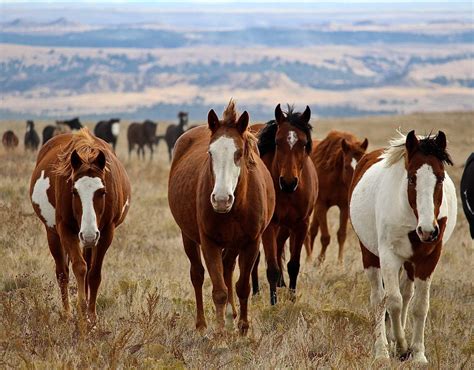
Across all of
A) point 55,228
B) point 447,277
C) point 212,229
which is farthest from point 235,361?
point 447,277

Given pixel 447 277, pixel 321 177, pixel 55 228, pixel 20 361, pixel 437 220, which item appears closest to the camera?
pixel 20 361

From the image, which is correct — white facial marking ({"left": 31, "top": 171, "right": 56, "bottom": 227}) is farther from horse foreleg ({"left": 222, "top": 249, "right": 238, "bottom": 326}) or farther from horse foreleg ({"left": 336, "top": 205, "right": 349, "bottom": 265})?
horse foreleg ({"left": 336, "top": 205, "right": 349, "bottom": 265})

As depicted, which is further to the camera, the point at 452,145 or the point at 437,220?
the point at 452,145

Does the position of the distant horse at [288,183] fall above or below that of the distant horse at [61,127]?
above

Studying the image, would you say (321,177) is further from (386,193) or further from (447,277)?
(386,193)

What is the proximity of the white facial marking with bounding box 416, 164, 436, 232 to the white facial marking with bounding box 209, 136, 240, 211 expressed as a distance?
144 cm

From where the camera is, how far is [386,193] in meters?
7.68

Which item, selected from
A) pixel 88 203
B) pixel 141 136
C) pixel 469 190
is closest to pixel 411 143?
pixel 88 203

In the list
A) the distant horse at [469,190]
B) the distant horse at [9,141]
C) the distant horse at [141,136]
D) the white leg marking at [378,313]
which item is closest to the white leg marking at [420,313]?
the white leg marking at [378,313]

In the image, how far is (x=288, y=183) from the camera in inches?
359

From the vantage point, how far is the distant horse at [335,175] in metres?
13.4

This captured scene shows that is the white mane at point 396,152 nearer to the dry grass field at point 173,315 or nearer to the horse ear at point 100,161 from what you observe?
the dry grass field at point 173,315

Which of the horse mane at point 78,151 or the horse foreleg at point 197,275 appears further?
the horse foreleg at point 197,275

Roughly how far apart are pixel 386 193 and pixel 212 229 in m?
1.51
